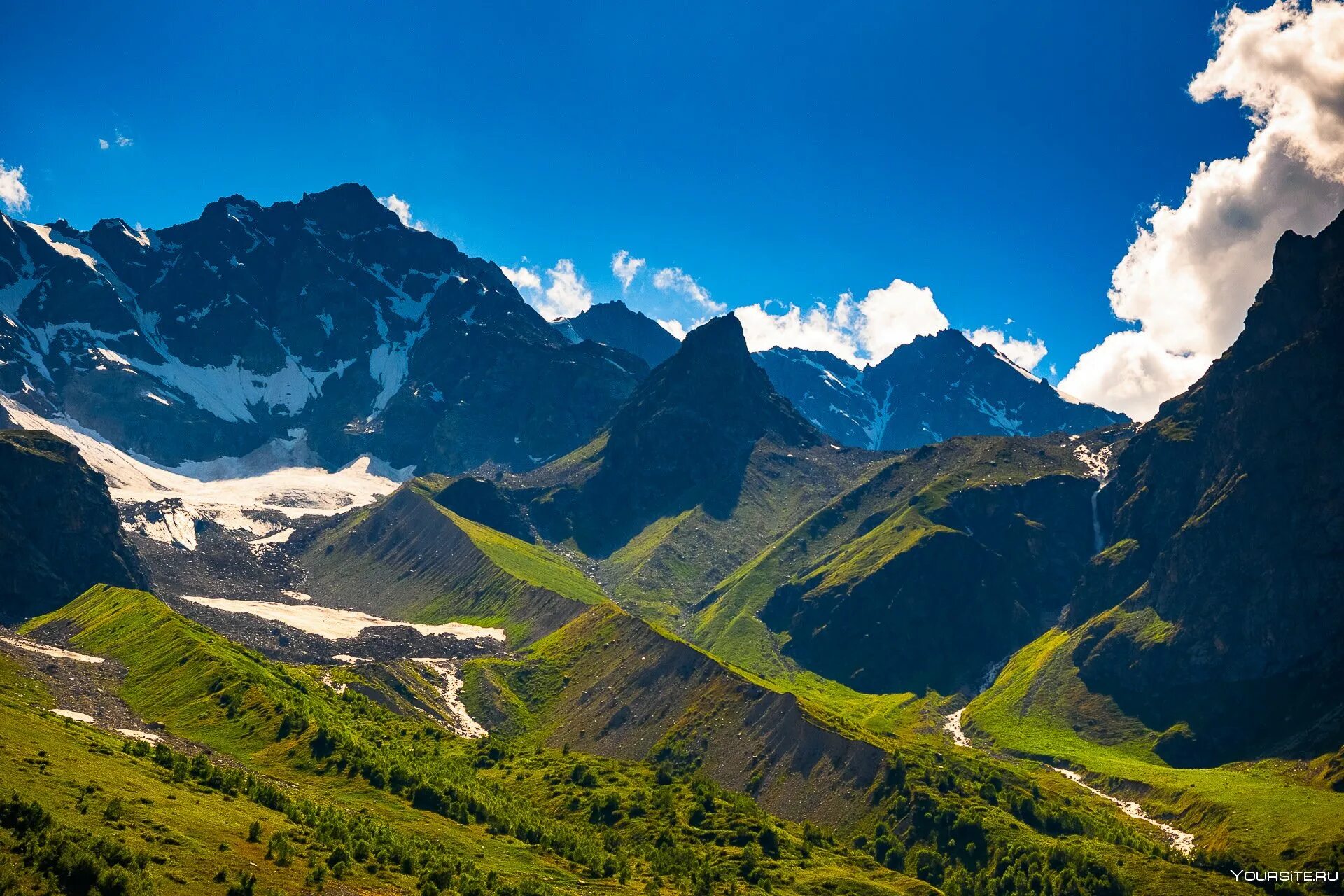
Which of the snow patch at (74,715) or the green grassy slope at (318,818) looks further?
the snow patch at (74,715)

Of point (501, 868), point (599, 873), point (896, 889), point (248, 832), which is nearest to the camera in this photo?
point (248, 832)

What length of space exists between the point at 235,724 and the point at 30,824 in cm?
11474

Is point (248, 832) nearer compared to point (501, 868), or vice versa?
point (248, 832)

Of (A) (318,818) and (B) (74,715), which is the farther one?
(B) (74,715)

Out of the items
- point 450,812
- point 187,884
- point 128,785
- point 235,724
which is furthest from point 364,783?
point 187,884

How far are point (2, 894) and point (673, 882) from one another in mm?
117540

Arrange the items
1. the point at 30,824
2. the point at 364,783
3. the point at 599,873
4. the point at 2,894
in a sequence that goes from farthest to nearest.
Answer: the point at 364,783, the point at 599,873, the point at 30,824, the point at 2,894

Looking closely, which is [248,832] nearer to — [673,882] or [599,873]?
[599,873]

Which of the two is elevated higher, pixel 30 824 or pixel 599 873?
pixel 30 824

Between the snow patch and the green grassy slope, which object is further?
the snow patch

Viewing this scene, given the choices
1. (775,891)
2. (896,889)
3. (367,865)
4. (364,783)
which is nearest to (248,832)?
(367,865)

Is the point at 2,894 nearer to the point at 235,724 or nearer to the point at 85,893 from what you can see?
the point at 85,893

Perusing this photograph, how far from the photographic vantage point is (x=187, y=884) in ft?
300

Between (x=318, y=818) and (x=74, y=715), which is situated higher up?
(x=318, y=818)
